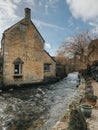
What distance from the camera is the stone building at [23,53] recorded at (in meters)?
24.6

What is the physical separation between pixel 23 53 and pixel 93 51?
19.9 metres

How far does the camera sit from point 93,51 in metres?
41.6

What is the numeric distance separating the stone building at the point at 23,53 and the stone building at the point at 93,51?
14784 mm

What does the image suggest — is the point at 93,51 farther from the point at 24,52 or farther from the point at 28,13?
the point at 24,52

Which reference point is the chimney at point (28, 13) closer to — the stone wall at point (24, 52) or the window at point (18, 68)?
the stone wall at point (24, 52)

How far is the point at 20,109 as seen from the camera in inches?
577

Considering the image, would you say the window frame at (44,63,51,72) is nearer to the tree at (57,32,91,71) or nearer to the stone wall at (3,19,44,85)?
the stone wall at (3,19,44,85)

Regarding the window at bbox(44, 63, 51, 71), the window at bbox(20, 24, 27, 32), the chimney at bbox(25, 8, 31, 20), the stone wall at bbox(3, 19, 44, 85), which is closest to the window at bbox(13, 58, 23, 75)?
the stone wall at bbox(3, 19, 44, 85)

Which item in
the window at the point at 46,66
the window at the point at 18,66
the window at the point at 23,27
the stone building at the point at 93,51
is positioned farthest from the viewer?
the stone building at the point at 93,51

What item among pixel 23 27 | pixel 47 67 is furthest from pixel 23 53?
pixel 47 67

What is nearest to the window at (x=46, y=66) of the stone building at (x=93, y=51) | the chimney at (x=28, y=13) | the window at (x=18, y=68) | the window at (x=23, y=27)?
the window at (x=18, y=68)

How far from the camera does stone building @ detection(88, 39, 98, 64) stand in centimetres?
4066

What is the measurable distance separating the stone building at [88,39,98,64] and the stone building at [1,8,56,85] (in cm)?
1478

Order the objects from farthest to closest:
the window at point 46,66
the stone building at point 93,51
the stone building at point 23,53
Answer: the stone building at point 93,51, the window at point 46,66, the stone building at point 23,53
